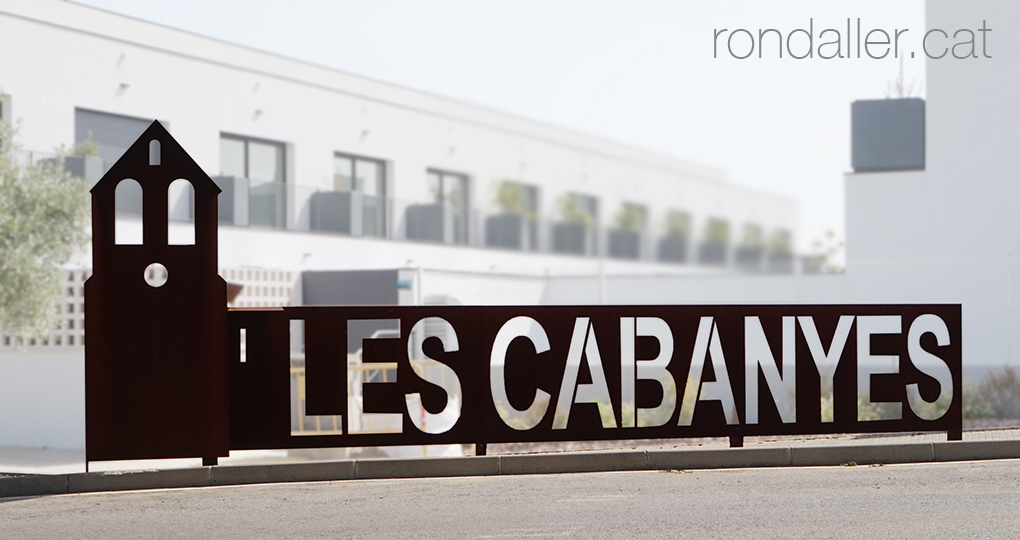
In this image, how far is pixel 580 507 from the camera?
880 centimetres

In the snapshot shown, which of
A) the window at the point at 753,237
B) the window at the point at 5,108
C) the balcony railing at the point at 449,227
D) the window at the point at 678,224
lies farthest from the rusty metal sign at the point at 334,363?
the window at the point at 678,224

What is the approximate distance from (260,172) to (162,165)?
1687 cm

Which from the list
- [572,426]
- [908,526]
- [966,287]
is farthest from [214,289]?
[966,287]

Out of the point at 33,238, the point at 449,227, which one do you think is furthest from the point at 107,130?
the point at 449,227

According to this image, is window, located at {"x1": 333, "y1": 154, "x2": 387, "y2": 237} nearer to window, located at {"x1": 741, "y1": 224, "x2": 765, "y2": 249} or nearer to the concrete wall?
window, located at {"x1": 741, "y1": 224, "x2": 765, "y2": 249}

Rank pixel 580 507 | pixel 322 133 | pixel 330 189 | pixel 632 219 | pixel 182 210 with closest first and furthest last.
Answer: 1. pixel 580 507
2. pixel 182 210
3. pixel 330 189
4. pixel 322 133
5. pixel 632 219

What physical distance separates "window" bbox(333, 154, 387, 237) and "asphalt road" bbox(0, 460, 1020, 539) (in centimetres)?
1892

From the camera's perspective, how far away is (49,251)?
17.9 meters

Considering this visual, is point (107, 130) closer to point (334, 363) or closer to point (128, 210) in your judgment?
point (128, 210)

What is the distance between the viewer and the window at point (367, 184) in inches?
1141

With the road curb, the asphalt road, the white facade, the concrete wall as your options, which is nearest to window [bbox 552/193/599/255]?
the white facade

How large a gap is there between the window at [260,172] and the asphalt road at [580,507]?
15.7 m

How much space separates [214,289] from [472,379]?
2.57 m

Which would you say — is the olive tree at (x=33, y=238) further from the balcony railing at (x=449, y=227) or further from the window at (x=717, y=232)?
the window at (x=717, y=232)
